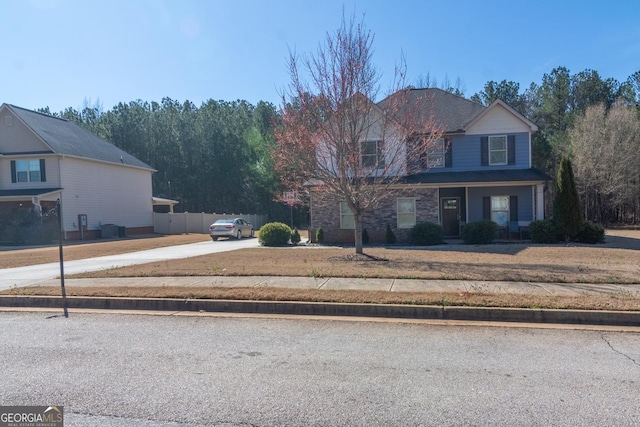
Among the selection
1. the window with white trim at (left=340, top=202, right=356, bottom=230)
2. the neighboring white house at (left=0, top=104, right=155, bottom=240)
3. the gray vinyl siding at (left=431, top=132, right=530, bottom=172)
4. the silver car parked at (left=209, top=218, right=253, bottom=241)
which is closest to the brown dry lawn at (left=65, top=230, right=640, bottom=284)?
the window with white trim at (left=340, top=202, right=356, bottom=230)

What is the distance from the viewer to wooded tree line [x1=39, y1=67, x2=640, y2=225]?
36.2 meters

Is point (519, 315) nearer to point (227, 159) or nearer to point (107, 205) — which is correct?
point (107, 205)

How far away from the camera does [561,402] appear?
4020 mm

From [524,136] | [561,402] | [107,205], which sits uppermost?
[524,136]

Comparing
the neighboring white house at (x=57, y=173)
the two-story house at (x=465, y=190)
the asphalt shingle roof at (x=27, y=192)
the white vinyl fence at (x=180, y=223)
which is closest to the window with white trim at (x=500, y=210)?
the two-story house at (x=465, y=190)

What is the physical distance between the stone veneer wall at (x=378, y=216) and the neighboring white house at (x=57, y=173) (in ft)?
59.8

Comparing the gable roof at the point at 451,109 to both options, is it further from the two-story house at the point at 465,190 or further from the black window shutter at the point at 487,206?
the black window shutter at the point at 487,206

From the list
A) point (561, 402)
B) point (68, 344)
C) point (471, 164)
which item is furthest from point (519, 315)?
point (471, 164)

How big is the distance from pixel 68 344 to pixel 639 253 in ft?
54.0

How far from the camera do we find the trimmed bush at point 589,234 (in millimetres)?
18797

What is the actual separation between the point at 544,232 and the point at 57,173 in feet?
97.2

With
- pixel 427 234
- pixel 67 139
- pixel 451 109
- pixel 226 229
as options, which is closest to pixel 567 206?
pixel 427 234

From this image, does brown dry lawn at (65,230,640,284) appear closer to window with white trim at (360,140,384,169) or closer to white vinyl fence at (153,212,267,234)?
window with white trim at (360,140,384,169)

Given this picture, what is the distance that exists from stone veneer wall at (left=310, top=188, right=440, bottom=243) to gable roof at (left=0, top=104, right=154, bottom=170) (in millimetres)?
19271
